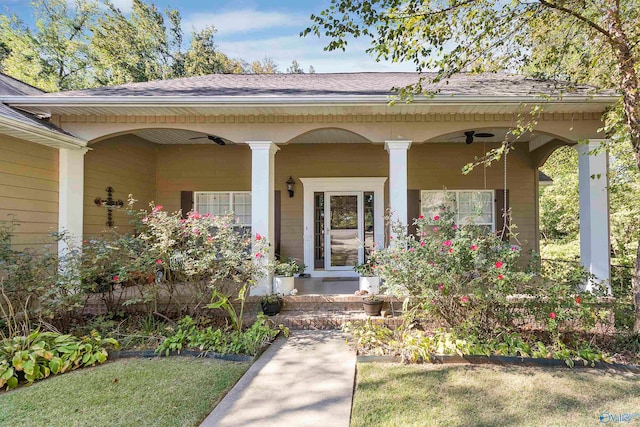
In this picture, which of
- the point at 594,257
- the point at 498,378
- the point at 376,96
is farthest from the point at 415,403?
the point at 594,257

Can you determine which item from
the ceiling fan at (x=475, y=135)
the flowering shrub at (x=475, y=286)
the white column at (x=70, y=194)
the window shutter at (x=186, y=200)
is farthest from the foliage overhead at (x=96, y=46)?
the flowering shrub at (x=475, y=286)

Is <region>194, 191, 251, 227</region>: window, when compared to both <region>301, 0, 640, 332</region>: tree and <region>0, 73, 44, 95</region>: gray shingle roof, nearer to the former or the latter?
<region>0, 73, 44, 95</region>: gray shingle roof

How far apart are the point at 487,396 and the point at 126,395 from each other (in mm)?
2935

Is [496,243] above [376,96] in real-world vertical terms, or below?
below

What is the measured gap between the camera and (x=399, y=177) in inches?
210

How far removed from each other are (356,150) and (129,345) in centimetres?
536

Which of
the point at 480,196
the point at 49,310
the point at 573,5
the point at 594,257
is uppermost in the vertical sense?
the point at 573,5

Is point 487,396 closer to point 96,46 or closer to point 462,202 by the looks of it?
point 462,202

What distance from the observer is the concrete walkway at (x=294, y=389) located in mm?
2570

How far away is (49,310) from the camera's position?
3.87m

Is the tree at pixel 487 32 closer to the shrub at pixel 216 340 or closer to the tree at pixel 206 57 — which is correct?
the shrub at pixel 216 340

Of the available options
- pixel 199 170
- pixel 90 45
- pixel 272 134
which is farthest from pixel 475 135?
pixel 90 45

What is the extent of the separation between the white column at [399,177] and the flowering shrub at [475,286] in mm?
1157

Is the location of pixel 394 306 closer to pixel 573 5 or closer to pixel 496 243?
pixel 496 243
